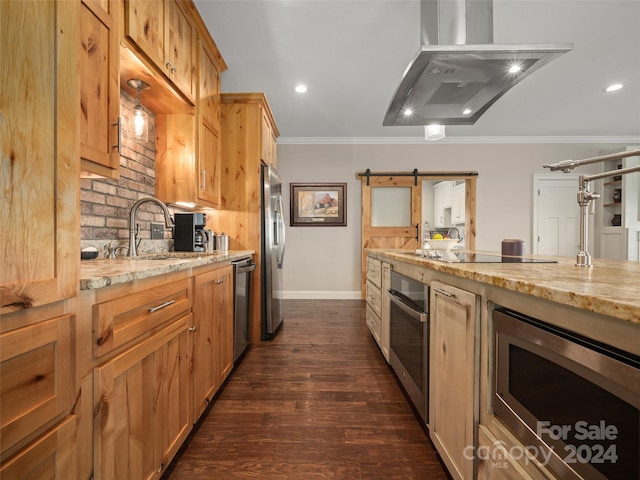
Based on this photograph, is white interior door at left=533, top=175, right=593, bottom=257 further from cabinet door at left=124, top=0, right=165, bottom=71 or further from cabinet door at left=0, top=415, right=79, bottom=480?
cabinet door at left=0, top=415, right=79, bottom=480

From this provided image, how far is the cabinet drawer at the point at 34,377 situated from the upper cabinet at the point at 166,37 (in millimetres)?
1511

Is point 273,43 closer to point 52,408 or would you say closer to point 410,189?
point 52,408

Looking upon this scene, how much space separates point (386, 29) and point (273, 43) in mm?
938

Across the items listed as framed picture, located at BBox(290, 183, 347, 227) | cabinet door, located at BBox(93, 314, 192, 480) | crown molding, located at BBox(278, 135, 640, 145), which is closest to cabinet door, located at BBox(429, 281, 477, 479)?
cabinet door, located at BBox(93, 314, 192, 480)

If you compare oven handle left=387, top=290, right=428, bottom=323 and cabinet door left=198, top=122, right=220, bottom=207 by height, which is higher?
cabinet door left=198, top=122, right=220, bottom=207

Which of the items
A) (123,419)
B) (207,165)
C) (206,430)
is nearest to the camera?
(123,419)

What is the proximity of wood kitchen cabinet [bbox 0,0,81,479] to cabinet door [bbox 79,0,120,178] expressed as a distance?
1.71 feet

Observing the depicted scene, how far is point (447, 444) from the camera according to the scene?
1271 millimetres

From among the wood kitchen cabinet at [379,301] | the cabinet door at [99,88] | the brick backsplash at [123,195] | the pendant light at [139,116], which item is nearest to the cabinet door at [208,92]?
the brick backsplash at [123,195]

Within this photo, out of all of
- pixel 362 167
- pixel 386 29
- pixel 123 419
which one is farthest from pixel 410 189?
pixel 123 419

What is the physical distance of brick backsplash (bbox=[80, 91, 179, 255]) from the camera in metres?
1.72

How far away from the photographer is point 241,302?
266 cm

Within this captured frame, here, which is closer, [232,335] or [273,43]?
[232,335]

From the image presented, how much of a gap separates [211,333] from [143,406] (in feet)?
2.47
